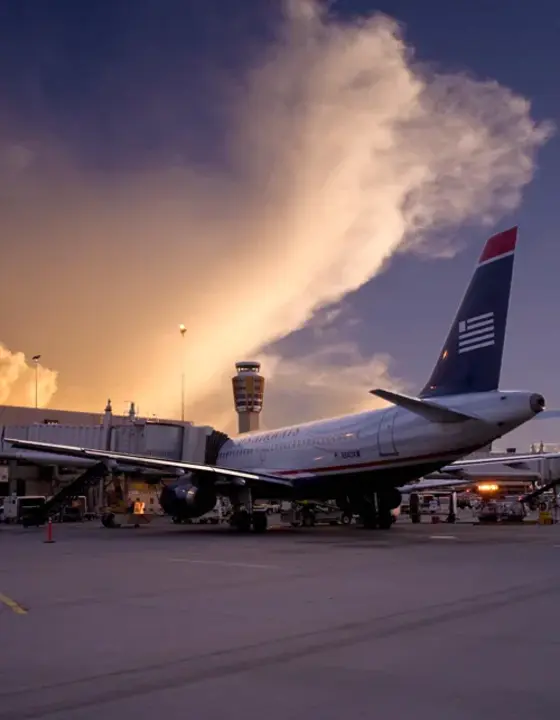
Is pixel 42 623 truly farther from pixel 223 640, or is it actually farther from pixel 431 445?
pixel 431 445

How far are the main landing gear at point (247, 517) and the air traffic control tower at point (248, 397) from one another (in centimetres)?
6164

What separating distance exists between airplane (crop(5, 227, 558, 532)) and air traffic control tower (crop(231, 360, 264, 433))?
57.7 meters

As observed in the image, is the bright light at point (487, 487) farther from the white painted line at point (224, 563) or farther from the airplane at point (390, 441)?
the white painted line at point (224, 563)

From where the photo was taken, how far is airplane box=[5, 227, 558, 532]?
2364cm

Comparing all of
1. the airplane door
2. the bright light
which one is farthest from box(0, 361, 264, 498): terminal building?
the bright light

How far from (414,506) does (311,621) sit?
33066 millimetres

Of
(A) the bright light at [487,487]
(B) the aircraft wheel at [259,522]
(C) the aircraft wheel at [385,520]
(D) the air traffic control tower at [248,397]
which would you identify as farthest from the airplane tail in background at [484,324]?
(D) the air traffic control tower at [248,397]

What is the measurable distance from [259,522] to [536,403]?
1263 cm

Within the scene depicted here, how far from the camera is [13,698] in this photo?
5988 mm

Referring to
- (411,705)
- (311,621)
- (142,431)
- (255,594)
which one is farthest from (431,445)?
(142,431)

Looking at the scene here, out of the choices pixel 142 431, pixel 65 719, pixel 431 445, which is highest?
pixel 142 431

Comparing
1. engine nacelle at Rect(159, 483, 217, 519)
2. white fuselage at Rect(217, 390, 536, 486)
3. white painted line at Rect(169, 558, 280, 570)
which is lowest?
white painted line at Rect(169, 558, 280, 570)

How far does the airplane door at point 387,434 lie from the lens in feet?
86.8

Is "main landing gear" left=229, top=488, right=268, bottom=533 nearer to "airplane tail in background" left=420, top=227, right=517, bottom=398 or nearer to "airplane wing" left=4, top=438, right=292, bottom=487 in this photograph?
"airplane wing" left=4, top=438, right=292, bottom=487
